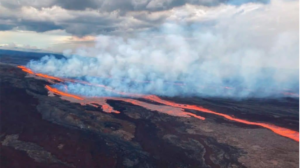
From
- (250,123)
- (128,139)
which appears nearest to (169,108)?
(250,123)

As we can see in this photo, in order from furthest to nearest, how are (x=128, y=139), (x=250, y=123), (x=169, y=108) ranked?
1. (x=169, y=108)
2. (x=250, y=123)
3. (x=128, y=139)

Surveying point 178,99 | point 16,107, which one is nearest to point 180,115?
point 178,99

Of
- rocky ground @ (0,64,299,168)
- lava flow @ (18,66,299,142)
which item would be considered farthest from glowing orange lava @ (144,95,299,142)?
rocky ground @ (0,64,299,168)

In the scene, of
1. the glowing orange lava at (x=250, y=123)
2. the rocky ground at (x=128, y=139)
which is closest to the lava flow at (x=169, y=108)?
the glowing orange lava at (x=250, y=123)

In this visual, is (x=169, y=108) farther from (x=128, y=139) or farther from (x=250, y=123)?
(x=128, y=139)

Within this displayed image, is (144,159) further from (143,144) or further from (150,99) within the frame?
(150,99)

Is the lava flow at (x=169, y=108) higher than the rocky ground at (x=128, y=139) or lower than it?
higher

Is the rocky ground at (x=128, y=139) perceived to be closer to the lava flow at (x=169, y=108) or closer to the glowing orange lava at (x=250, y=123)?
the lava flow at (x=169, y=108)

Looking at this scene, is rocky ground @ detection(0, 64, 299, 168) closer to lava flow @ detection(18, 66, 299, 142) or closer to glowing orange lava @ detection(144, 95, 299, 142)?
lava flow @ detection(18, 66, 299, 142)
